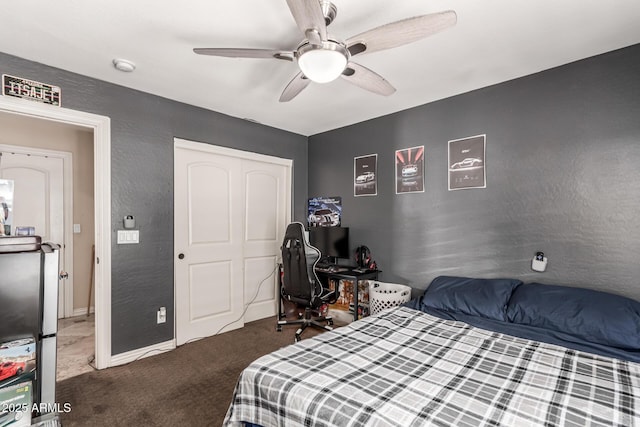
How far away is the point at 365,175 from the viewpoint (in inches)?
150

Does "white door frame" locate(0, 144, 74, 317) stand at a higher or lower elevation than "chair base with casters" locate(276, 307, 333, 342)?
higher

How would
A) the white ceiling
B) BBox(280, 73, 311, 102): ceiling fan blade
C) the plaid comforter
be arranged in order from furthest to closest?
1. BBox(280, 73, 311, 102): ceiling fan blade
2. the white ceiling
3. the plaid comforter

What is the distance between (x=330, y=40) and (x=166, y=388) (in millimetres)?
2698

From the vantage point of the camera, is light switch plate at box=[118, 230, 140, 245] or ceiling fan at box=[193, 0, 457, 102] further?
light switch plate at box=[118, 230, 140, 245]

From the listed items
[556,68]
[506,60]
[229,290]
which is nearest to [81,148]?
[229,290]

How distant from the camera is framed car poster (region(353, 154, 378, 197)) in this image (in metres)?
3.73

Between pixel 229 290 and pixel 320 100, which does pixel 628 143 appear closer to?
pixel 320 100

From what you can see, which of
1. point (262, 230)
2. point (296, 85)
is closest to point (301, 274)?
point (262, 230)

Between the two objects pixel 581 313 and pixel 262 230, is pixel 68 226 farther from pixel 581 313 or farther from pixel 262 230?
pixel 581 313

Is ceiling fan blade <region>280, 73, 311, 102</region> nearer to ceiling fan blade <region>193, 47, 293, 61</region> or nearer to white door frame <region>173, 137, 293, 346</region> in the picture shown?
ceiling fan blade <region>193, 47, 293, 61</region>

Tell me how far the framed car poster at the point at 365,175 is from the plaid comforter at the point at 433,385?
2.10 m

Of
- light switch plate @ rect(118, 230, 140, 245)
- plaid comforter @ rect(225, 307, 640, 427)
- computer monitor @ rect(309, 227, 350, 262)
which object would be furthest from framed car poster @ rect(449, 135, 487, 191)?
light switch plate @ rect(118, 230, 140, 245)

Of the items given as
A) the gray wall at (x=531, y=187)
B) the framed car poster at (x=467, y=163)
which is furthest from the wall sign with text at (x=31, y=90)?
the framed car poster at (x=467, y=163)

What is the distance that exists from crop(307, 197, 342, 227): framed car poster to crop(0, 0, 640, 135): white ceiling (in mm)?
1550
